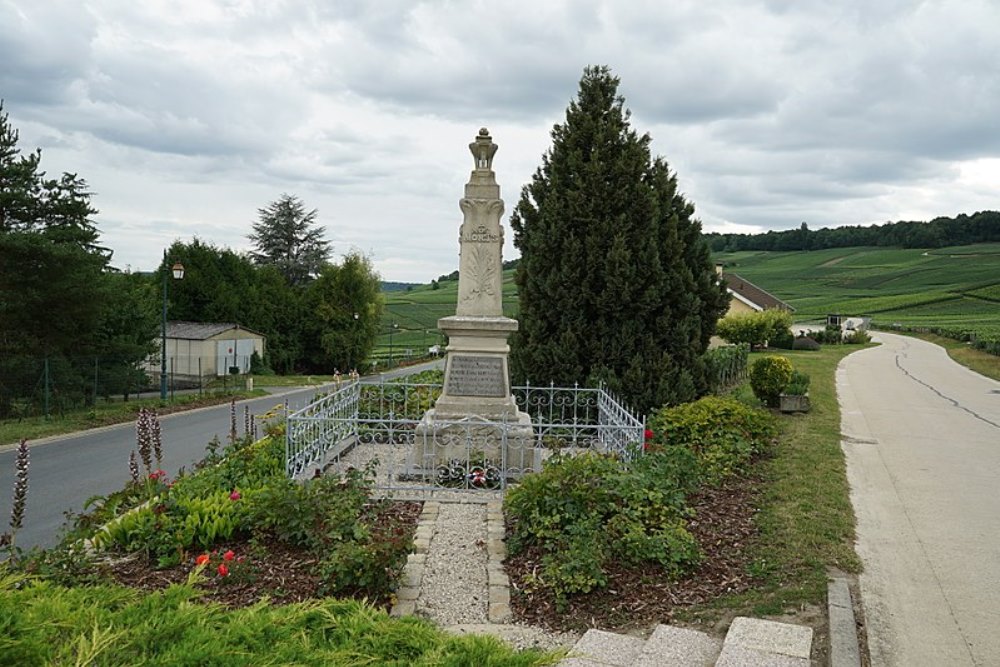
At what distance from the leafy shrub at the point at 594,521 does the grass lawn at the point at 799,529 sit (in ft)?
2.15

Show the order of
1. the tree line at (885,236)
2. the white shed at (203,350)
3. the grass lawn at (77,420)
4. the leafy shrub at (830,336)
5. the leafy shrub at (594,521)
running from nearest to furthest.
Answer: the leafy shrub at (594,521), the grass lawn at (77,420), the white shed at (203,350), the leafy shrub at (830,336), the tree line at (885,236)

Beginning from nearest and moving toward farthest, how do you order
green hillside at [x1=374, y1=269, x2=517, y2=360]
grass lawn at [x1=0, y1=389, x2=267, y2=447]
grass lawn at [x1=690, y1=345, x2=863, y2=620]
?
grass lawn at [x1=690, y1=345, x2=863, y2=620] < grass lawn at [x1=0, y1=389, x2=267, y2=447] < green hillside at [x1=374, y1=269, x2=517, y2=360]

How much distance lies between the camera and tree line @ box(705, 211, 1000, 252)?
99688 mm

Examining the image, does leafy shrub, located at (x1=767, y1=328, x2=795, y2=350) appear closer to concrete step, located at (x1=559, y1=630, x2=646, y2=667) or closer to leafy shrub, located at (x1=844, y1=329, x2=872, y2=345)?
leafy shrub, located at (x1=844, y1=329, x2=872, y2=345)

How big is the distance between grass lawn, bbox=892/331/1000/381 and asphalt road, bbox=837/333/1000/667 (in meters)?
13.1

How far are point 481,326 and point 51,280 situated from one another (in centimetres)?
1615

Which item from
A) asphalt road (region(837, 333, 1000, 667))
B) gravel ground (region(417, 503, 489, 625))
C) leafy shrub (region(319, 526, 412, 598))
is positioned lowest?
asphalt road (region(837, 333, 1000, 667))

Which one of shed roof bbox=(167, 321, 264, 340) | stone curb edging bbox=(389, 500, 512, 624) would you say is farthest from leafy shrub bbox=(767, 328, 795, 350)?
stone curb edging bbox=(389, 500, 512, 624)

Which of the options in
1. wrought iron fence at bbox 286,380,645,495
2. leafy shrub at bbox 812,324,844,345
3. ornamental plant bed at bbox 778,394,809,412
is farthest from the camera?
leafy shrub at bbox 812,324,844,345

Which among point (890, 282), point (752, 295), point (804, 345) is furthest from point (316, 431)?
point (890, 282)

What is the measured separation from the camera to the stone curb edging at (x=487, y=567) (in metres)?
5.01

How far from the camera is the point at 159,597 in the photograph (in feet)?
12.3

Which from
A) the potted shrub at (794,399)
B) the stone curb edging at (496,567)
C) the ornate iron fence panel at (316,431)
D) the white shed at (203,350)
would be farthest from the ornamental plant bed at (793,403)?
the white shed at (203,350)

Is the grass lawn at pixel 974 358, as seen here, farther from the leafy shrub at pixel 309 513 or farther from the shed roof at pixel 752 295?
the leafy shrub at pixel 309 513
